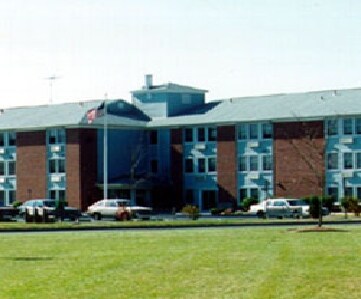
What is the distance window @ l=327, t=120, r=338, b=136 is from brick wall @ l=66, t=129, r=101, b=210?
2017 cm

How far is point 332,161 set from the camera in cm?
8394

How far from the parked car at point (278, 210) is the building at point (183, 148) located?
10.3m

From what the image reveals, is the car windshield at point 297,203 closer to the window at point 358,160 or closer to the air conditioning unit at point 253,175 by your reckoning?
the window at point 358,160

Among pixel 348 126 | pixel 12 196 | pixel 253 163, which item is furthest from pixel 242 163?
pixel 12 196

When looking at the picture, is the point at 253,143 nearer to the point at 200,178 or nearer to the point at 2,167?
the point at 200,178

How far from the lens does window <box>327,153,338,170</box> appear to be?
83.8 metres

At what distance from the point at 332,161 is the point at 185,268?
2425 inches

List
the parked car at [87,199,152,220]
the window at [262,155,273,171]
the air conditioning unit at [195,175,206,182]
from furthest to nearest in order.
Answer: the air conditioning unit at [195,175,206,182], the window at [262,155,273,171], the parked car at [87,199,152,220]

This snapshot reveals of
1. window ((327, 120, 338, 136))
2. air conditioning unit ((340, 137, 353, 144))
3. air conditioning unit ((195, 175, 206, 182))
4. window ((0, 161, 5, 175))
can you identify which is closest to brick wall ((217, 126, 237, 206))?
air conditioning unit ((195, 175, 206, 182))

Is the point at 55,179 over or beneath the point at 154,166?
beneath

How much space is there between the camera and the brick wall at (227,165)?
89.4 meters

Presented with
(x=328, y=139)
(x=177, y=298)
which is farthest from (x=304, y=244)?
(x=328, y=139)

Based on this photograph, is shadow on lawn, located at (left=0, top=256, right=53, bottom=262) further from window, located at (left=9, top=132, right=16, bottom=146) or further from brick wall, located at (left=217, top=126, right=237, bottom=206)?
window, located at (left=9, top=132, right=16, bottom=146)

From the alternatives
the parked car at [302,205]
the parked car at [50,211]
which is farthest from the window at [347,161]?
the parked car at [50,211]
